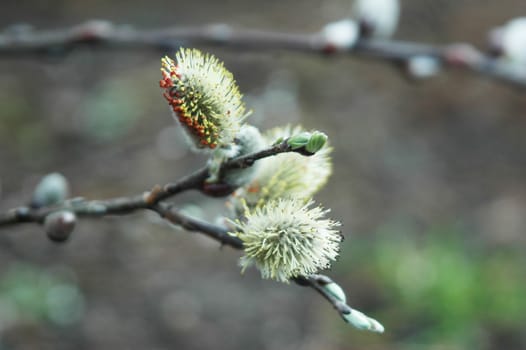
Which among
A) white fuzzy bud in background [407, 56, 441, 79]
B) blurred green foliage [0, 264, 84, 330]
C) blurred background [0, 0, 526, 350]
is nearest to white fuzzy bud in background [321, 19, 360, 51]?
white fuzzy bud in background [407, 56, 441, 79]

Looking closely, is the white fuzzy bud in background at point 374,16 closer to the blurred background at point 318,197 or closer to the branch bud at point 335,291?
the blurred background at point 318,197

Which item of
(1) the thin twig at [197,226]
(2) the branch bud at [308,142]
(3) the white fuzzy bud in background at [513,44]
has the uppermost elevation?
(3) the white fuzzy bud in background at [513,44]

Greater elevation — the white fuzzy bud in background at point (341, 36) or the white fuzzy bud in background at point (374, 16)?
the white fuzzy bud in background at point (374, 16)

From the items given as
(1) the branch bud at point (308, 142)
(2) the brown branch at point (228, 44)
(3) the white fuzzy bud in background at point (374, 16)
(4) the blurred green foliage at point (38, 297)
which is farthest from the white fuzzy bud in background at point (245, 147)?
(4) the blurred green foliage at point (38, 297)

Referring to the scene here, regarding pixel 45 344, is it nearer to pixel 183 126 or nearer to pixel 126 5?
pixel 183 126

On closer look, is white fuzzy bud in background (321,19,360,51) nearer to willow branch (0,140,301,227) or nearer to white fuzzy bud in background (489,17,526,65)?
white fuzzy bud in background (489,17,526,65)

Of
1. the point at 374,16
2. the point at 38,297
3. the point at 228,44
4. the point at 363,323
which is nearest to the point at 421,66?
the point at 374,16
